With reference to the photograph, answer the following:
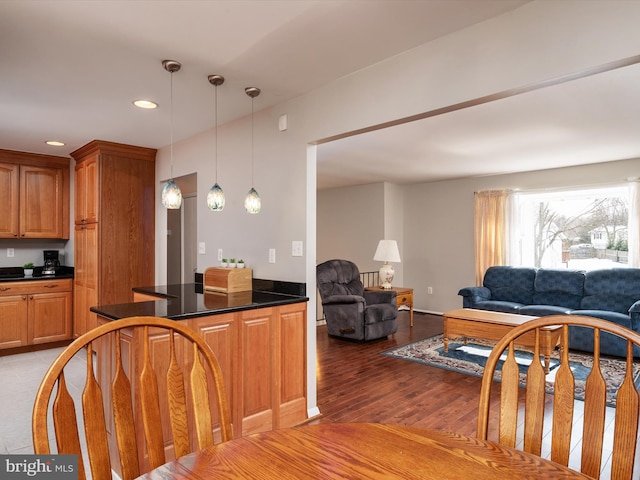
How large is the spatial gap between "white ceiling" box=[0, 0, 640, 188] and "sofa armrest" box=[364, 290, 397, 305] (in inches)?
77.6

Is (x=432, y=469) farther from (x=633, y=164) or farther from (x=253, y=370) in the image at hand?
(x=633, y=164)

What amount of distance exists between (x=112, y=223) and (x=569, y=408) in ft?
14.1

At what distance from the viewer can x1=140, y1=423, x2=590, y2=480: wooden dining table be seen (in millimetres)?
882

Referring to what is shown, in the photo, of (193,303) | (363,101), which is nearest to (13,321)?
(193,303)

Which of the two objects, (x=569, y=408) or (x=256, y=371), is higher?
(x=569, y=408)

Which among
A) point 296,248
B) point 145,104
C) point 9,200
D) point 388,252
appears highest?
point 145,104

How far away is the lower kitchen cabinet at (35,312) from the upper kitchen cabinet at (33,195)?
0.66 m

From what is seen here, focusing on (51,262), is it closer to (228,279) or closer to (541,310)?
(228,279)

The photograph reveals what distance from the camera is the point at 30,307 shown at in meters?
4.61

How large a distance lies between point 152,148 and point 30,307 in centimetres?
225

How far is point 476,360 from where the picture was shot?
14.4ft

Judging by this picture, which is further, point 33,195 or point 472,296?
point 472,296

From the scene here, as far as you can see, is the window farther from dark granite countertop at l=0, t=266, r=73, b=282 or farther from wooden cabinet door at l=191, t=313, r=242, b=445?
dark granite countertop at l=0, t=266, r=73, b=282

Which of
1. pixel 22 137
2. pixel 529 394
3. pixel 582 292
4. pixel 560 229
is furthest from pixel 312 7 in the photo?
pixel 560 229
